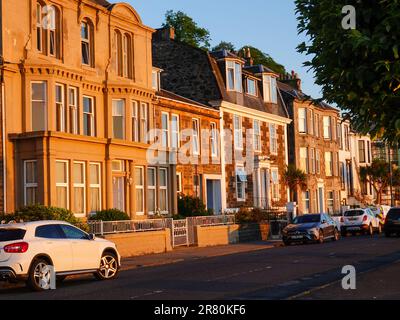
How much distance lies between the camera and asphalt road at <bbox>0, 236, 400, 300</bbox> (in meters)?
14.5

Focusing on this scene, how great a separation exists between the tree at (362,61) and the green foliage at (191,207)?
2261 centimetres

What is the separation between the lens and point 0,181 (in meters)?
26.4

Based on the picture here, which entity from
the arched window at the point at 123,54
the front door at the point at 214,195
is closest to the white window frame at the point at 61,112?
the arched window at the point at 123,54

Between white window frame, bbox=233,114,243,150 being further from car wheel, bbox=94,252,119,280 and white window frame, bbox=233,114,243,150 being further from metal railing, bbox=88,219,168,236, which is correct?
car wheel, bbox=94,252,119,280

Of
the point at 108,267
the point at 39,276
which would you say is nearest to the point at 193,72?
the point at 108,267

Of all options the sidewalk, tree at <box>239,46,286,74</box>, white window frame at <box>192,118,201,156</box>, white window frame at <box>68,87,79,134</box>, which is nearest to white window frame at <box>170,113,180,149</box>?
white window frame at <box>192,118,201,156</box>

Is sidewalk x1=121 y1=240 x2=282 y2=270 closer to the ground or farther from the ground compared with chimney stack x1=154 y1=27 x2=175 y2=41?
closer to the ground

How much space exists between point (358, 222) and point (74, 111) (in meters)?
20.7

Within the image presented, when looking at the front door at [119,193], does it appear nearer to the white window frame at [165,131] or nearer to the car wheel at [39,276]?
the white window frame at [165,131]

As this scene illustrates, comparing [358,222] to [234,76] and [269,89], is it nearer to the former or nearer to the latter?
[234,76]

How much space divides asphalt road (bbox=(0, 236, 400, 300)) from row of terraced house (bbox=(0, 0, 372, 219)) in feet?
22.2
